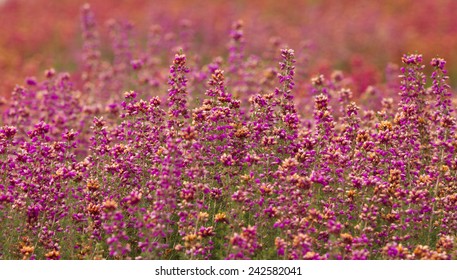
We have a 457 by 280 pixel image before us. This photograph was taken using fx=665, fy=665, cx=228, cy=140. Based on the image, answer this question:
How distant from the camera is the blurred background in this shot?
19578mm

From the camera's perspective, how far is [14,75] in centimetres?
1723

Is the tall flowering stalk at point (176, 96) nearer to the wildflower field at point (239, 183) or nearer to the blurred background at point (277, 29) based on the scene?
the wildflower field at point (239, 183)

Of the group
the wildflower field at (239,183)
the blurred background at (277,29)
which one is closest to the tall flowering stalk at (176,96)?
the wildflower field at (239,183)

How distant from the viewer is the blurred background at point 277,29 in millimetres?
19578

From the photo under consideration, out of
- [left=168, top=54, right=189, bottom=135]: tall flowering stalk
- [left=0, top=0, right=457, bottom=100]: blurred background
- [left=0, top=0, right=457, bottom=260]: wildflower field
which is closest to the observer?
[left=0, top=0, right=457, bottom=260]: wildflower field

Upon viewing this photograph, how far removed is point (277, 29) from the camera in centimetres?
2205

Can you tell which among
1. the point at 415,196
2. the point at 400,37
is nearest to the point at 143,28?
the point at 400,37

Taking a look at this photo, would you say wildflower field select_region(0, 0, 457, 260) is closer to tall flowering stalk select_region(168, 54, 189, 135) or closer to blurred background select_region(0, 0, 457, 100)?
tall flowering stalk select_region(168, 54, 189, 135)

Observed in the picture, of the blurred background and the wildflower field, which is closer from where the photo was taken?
the wildflower field

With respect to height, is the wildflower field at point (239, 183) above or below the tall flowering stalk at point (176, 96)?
below

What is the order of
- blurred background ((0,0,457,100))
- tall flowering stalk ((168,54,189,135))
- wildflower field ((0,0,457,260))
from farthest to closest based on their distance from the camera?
blurred background ((0,0,457,100)) → tall flowering stalk ((168,54,189,135)) → wildflower field ((0,0,457,260))

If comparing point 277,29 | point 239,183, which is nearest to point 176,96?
point 239,183

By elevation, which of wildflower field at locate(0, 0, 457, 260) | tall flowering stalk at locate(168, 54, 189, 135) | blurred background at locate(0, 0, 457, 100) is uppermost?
blurred background at locate(0, 0, 457, 100)

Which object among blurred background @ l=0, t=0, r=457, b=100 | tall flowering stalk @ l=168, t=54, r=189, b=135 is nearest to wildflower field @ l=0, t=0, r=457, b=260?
tall flowering stalk @ l=168, t=54, r=189, b=135
